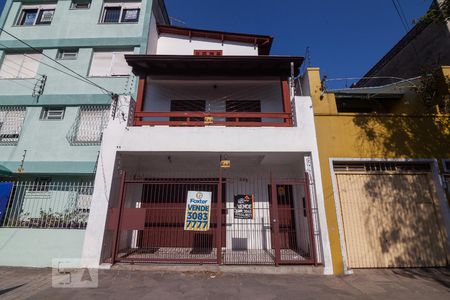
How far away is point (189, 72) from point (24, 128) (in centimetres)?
750

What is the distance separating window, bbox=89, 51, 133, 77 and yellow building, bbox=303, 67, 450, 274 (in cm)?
854

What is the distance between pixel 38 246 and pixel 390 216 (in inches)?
430

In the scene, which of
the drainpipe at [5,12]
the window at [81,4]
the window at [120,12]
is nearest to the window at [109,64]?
the window at [120,12]

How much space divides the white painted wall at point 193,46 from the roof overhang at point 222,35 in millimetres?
165

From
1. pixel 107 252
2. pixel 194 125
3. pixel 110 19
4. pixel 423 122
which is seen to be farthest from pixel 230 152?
pixel 110 19

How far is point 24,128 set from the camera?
9398mm

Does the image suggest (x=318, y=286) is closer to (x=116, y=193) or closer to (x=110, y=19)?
(x=116, y=193)

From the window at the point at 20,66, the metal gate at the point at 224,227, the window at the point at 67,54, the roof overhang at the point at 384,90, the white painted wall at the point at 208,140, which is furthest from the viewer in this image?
the window at the point at 67,54

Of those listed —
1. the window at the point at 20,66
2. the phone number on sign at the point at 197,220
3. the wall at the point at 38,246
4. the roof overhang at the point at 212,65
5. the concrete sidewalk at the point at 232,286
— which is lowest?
the concrete sidewalk at the point at 232,286

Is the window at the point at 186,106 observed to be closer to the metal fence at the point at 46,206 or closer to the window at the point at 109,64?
the window at the point at 109,64

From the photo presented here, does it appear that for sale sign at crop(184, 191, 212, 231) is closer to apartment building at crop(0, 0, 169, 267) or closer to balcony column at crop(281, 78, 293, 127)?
apartment building at crop(0, 0, 169, 267)

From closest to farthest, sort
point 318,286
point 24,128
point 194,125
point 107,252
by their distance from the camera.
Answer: point 318,286 → point 107,252 → point 194,125 → point 24,128

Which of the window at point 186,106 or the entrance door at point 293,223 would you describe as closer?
the entrance door at point 293,223

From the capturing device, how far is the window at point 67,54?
35.4ft
